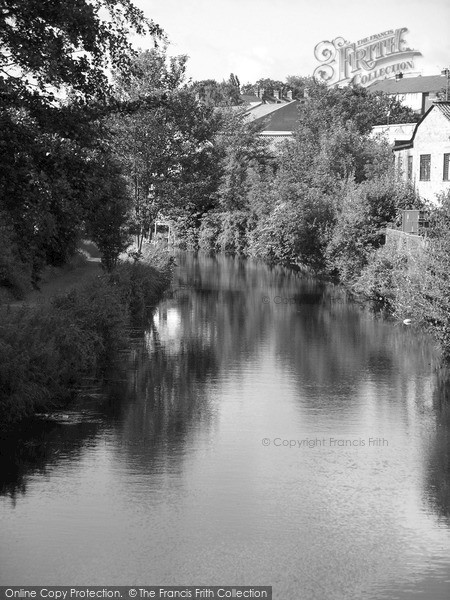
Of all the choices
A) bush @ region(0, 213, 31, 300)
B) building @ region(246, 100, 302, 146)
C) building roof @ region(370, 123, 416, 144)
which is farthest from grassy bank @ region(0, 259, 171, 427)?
building @ region(246, 100, 302, 146)

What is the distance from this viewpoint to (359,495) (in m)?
17.1

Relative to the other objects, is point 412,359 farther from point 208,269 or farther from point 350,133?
point 350,133

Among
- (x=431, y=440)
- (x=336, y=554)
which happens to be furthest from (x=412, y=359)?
(x=336, y=554)

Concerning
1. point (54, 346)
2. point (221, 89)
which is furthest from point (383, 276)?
point (221, 89)

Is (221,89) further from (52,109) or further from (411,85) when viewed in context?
(52,109)

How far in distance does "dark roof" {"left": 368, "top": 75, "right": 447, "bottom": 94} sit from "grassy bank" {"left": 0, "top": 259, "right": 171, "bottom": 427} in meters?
99.5

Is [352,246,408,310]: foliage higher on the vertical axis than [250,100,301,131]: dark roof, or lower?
lower

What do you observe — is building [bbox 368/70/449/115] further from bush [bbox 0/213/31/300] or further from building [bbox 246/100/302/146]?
bush [bbox 0/213/31/300]

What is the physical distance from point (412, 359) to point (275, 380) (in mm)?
5444

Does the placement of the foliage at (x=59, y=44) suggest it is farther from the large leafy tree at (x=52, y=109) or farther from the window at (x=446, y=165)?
the window at (x=446, y=165)

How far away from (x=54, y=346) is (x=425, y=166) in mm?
33947

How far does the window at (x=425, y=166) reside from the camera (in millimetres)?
51562

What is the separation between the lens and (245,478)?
17.8 metres

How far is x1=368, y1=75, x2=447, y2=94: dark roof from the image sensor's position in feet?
403
